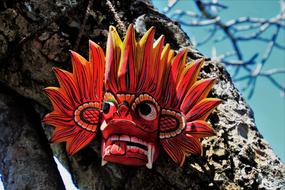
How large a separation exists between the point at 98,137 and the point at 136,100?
175 millimetres

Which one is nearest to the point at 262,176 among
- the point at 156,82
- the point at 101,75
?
the point at 156,82

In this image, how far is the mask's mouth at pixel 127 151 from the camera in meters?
0.99

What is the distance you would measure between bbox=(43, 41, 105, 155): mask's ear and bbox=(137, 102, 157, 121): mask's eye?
0.32 ft

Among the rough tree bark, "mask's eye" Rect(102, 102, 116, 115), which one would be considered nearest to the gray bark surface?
the rough tree bark

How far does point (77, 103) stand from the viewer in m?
1.07

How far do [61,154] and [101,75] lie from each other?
30 cm

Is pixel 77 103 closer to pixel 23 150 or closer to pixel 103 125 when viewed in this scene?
pixel 103 125

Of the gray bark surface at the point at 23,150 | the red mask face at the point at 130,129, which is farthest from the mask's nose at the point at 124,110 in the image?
the gray bark surface at the point at 23,150

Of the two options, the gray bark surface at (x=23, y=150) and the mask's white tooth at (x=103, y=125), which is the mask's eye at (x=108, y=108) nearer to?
the mask's white tooth at (x=103, y=125)

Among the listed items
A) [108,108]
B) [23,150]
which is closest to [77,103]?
[108,108]

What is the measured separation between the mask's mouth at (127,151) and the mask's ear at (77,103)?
0.07 metres

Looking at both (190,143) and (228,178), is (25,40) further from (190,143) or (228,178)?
(228,178)

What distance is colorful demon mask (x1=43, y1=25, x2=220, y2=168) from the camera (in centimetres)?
104

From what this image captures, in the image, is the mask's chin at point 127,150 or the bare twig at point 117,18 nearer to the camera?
the mask's chin at point 127,150
